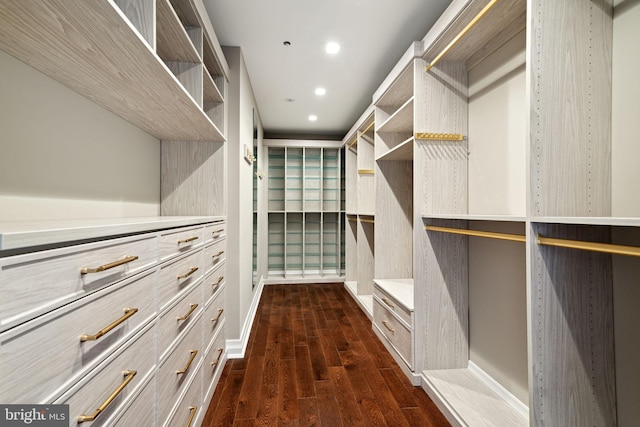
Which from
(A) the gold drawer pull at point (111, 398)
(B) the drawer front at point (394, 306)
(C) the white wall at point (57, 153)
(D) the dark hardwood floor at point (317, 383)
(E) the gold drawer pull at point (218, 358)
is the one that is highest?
(C) the white wall at point (57, 153)

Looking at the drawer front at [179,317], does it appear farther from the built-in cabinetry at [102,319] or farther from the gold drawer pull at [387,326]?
the gold drawer pull at [387,326]

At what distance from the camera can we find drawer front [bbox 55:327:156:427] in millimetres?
650

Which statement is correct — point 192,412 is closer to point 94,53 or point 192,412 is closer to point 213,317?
point 213,317

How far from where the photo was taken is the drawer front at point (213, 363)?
67.2 inches

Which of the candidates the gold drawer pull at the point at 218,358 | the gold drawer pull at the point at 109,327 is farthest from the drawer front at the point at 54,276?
the gold drawer pull at the point at 218,358

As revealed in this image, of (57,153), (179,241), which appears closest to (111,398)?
(179,241)

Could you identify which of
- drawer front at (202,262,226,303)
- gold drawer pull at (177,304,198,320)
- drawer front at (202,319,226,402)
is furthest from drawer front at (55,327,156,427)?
drawer front at (202,319,226,402)

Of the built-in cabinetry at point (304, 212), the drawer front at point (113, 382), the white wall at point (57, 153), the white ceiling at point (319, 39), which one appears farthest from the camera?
the built-in cabinetry at point (304, 212)

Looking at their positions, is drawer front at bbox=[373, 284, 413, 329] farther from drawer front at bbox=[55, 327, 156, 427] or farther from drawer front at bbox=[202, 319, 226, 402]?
drawer front at bbox=[55, 327, 156, 427]

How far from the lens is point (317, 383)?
2.01m

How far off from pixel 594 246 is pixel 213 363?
2.06m

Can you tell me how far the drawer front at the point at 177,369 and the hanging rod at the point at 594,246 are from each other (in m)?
1.54

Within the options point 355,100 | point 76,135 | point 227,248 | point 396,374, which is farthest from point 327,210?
point 76,135

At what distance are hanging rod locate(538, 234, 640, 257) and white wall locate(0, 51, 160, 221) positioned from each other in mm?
1862
